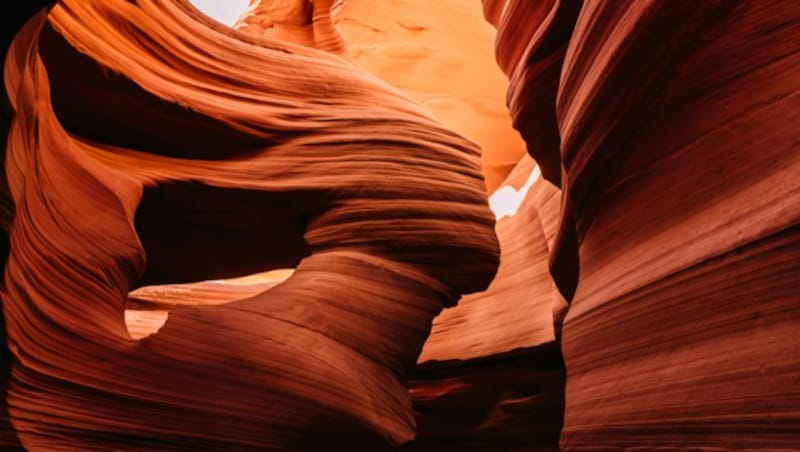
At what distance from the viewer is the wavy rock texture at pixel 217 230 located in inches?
70.8

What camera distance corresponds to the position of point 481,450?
3018 mm

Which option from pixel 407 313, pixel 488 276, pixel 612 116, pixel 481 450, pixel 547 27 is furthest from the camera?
pixel 481 450

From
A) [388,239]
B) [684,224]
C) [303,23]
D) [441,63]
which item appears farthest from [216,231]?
[441,63]

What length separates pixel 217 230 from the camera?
2600 millimetres

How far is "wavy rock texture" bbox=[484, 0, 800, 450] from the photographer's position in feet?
3.15

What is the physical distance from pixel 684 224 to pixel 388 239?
1.30 m

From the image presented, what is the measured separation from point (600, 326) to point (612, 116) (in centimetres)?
40

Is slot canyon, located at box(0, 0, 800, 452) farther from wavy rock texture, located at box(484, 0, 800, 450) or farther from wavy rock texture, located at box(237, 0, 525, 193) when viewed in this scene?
wavy rock texture, located at box(237, 0, 525, 193)

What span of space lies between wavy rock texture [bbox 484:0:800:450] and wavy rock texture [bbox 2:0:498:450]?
828 millimetres

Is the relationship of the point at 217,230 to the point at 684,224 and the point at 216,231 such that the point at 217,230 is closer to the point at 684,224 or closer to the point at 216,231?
the point at 216,231

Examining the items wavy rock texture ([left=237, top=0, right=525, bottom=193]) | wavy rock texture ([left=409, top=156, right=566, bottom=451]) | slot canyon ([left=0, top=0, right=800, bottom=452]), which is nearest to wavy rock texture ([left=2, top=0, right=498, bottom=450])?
slot canyon ([left=0, top=0, right=800, bottom=452])

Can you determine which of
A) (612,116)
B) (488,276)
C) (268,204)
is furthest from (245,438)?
(612,116)

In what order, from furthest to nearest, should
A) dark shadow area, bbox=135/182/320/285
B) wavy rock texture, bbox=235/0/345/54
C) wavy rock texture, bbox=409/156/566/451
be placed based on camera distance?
wavy rock texture, bbox=235/0/345/54
wavy rock texture, bbox=409/156/566/451
dark shadow area, bbox=135/182/320/285

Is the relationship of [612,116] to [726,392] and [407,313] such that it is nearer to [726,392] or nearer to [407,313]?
[726,392]
